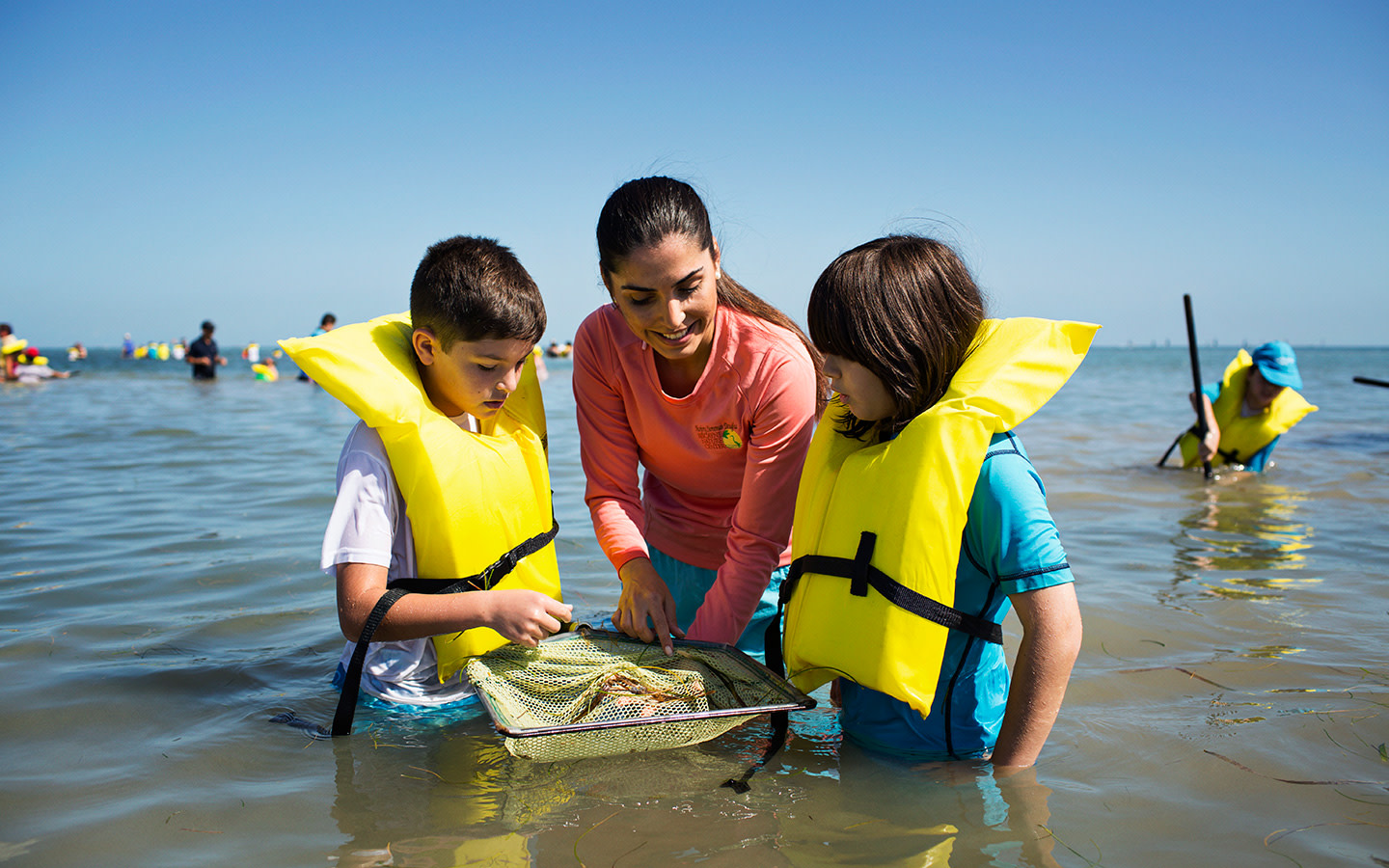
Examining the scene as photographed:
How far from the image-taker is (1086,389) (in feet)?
83.0

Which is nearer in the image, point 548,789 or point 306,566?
point 548,789

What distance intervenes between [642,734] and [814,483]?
844 millimetres

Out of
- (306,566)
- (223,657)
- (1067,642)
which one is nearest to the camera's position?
(1067,642)

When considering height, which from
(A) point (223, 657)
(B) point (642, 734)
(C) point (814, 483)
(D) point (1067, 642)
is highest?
(C) point (814, 483)

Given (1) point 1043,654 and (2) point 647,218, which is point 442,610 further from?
(1) point 1043,654

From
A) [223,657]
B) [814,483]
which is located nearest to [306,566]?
[223,657]

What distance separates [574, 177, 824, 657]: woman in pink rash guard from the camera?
2588 mm

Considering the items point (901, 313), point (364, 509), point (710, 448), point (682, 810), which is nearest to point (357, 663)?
point (364, 509)

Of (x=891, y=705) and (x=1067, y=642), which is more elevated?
(x=1067, y=642)

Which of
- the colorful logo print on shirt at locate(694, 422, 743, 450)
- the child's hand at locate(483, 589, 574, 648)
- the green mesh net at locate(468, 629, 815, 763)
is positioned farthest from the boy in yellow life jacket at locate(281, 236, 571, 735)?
the colorful logo print on shirt at locate(694, 422, 743, 450)

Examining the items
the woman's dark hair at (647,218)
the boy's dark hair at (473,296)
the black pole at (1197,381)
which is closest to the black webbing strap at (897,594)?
the woman's dark hair at (647,218)

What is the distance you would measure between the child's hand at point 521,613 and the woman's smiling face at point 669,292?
86 cm

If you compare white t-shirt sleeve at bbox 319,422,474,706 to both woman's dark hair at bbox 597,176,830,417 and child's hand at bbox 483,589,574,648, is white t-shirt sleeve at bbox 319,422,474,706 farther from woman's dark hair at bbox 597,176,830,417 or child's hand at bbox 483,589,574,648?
woman's dark hair at bbox 597,176,830,417

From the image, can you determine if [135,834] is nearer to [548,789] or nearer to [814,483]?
[548,789]
